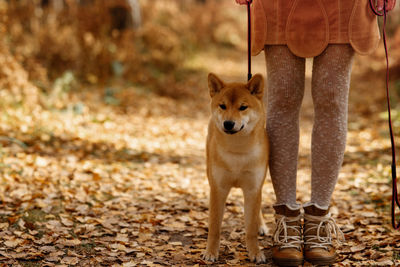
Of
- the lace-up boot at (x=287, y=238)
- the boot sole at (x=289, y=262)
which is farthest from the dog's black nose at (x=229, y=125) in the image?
the boot sole at (x=289, y=262)

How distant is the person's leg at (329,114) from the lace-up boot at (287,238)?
19cm

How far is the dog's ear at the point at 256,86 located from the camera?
9.27ft

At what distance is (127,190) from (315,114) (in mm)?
2283

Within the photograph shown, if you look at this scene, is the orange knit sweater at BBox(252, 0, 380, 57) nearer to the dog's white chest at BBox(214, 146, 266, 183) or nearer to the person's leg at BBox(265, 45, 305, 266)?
the person's leg at BBox(265, 45, 305, 266)

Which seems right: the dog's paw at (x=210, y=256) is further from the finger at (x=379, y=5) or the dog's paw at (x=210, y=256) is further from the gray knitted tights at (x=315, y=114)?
the finger at (x=379, y=5)

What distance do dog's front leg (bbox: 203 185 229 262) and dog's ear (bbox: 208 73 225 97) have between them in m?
0.67

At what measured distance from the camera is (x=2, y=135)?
5371 mm

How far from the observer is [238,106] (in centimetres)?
274

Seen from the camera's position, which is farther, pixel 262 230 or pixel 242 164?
pixel 262 230

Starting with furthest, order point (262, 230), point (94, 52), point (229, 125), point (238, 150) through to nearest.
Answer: point (94, 52) < point (262, 230) < point (238, 150) < point (229, 125)

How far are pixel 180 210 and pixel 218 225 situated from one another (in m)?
1.02

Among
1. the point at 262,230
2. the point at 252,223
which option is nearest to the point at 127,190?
the point at 262,230

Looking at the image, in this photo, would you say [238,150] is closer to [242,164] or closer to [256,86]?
[242,164]

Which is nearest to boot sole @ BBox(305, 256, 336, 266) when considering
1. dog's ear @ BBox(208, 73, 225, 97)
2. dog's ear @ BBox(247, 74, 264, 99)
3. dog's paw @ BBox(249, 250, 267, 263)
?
dog's paw @ BBox(249, 250, 267, 263)
